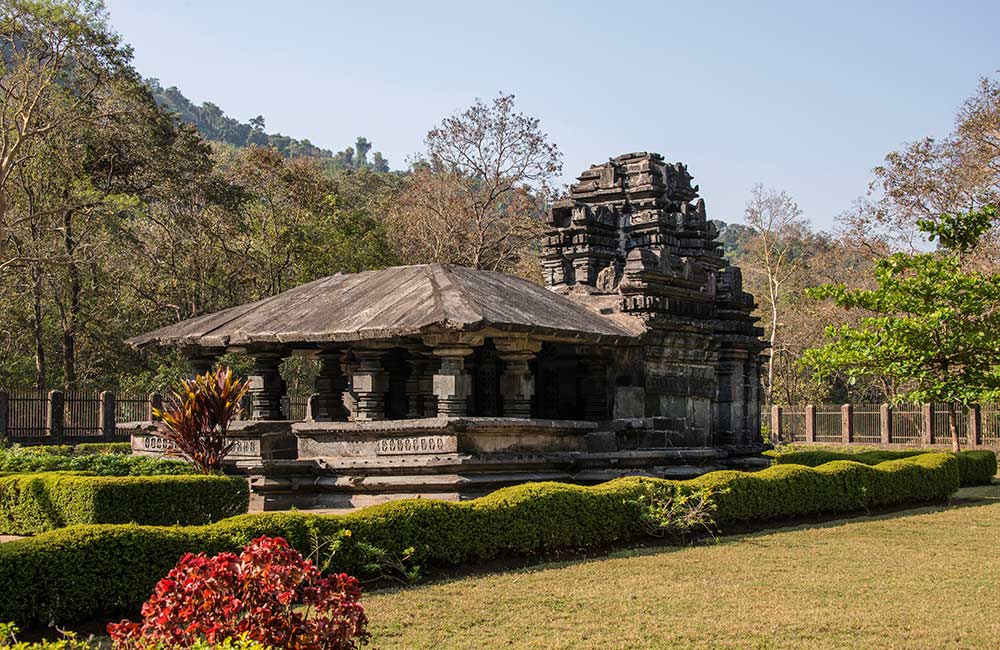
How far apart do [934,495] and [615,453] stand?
219 inches

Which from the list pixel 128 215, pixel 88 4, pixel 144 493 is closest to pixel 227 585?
pixel 144 493

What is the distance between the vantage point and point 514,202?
3791 cm

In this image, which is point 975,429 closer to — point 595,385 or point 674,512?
point 595,385

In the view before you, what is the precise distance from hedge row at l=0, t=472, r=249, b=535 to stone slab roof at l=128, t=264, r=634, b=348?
2982 millimetres

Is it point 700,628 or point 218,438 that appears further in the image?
point 218,438

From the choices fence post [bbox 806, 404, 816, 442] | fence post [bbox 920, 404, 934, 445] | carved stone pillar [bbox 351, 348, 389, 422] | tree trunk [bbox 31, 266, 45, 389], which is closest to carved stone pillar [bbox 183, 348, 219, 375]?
carved stone pillar [bbox 351, 348, 389, 422]

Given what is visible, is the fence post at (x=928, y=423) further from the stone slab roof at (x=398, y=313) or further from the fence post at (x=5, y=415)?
the fence post at (x=5, y=415)

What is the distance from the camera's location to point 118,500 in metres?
11.0

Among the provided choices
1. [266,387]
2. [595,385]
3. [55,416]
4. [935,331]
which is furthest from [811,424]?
[935,331]

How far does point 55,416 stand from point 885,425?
2245 centimetres

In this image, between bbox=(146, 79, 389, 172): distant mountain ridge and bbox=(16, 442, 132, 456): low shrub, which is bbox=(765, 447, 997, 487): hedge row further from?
bbox=(146, 79, 389, 172): distant mountain ridge

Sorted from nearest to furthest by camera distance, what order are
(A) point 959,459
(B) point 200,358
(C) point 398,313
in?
(C) point 398,313 → (B) point 200,358 → (A) point 959,459

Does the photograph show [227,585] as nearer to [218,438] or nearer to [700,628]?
[700,628]

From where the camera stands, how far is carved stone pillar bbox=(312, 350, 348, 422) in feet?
55.9
